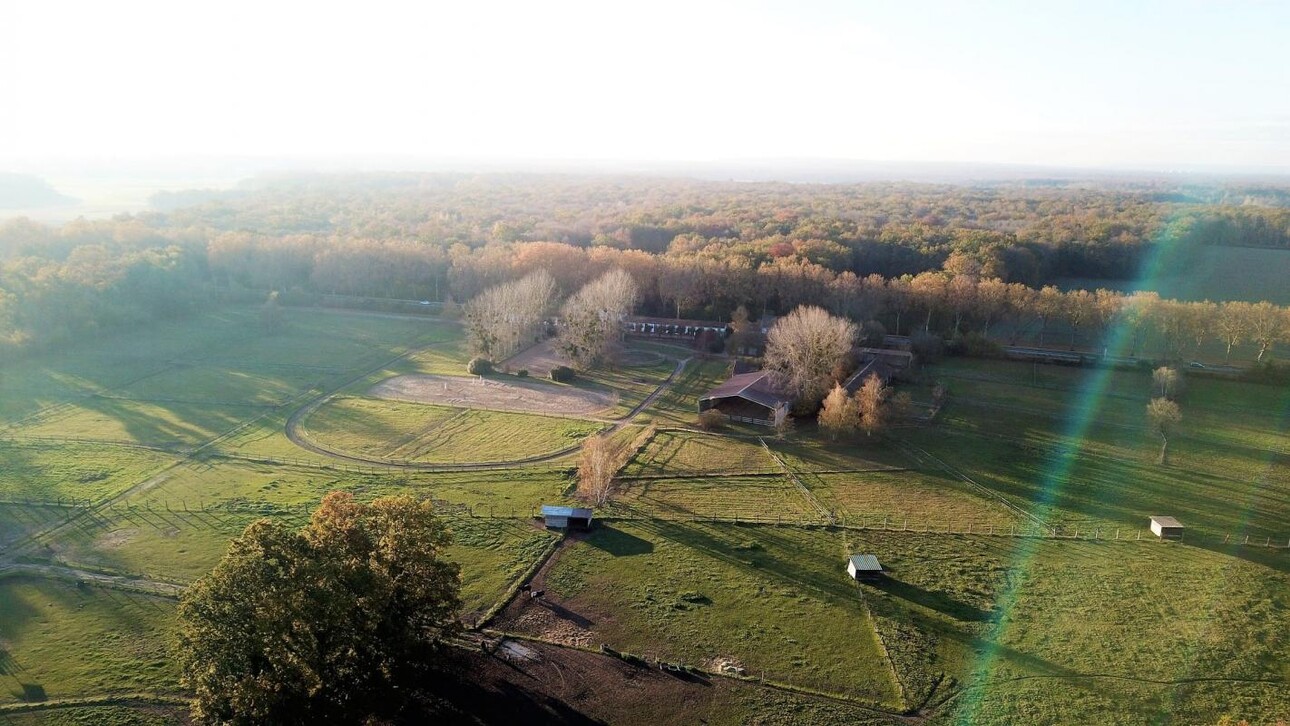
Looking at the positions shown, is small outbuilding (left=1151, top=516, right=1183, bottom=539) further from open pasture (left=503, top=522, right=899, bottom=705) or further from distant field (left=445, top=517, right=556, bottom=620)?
distant field (left=445, top=517, right=556, bottom=620)

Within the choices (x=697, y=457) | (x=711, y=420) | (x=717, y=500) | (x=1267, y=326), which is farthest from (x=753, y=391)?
(x=1267, y=326)

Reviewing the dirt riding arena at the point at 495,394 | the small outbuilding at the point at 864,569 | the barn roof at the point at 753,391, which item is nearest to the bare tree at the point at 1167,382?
the barn roof at the point at 753,391

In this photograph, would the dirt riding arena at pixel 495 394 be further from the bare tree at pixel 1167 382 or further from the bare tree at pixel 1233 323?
the bare tree at pixel 1233 323

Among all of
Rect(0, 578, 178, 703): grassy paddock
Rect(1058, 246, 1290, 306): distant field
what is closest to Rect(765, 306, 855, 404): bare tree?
Rect(0, 578, 178, 703): grassy paddock

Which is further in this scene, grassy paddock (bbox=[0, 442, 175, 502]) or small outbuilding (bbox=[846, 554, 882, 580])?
grassy paddock (bbox=[0, 442, 175, 502])

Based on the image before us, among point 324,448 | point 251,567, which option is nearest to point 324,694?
point 251,567

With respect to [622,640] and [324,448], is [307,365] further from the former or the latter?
[622,640]

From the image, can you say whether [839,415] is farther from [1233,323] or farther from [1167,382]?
[1233,323]
